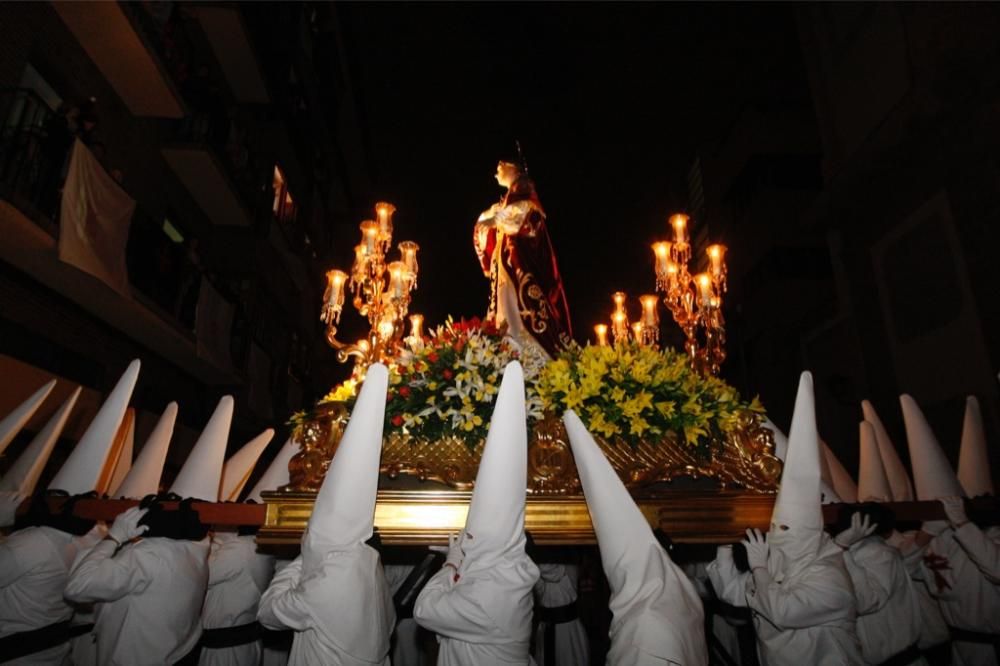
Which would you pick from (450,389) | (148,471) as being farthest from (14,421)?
(450,389)

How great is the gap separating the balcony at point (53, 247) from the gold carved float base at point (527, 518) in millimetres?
5637

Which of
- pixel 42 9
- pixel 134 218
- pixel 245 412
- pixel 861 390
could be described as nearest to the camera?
pixel 42 9

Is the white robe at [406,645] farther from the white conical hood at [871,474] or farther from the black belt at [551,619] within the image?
the white conical hood at [871,474]

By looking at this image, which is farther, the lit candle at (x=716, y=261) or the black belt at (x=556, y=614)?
the black belt at (x=556, y=614)

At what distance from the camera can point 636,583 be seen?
112 inches

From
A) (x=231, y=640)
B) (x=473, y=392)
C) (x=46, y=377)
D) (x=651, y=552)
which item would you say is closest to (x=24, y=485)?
(x=231, y=640)

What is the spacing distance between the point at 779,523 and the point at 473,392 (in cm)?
208

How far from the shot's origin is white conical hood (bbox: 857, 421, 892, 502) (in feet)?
16.1

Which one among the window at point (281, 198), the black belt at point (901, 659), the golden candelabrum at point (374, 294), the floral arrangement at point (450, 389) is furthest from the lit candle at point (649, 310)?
the window at point (281, 198)

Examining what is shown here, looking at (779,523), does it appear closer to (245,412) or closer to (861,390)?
(861,390)

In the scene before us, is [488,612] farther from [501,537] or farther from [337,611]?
[337,611]

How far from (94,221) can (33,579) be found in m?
5.66

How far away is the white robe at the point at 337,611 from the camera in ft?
9.62

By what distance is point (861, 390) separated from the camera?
12453mm
